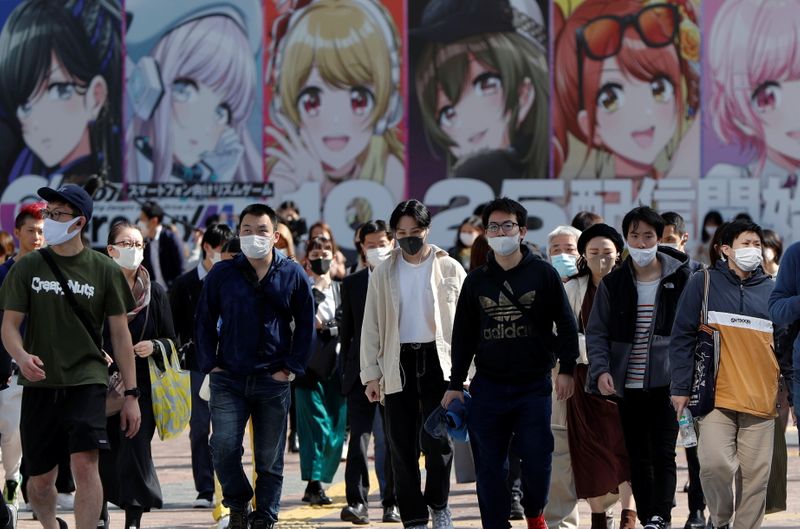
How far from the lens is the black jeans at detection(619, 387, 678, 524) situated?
8977 mm

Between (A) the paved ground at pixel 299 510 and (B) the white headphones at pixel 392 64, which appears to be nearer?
(A) the paved ground at pixel 299 510

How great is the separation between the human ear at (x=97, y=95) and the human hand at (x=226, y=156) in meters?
1.96

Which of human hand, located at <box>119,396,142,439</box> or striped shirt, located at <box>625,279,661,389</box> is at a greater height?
striped shirt, located at <box>625,279,661,389</box>

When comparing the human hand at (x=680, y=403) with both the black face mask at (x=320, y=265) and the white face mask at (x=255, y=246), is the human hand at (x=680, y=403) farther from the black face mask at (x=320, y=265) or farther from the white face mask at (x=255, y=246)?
the black face mask at (x=320, y=265)

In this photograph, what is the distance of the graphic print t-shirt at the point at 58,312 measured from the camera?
7984mm

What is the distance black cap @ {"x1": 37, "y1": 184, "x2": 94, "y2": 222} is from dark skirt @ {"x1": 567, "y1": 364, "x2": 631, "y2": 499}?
10.2ft

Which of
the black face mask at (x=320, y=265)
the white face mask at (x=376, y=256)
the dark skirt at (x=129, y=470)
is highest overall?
the white face mask at (x=376, y=256)

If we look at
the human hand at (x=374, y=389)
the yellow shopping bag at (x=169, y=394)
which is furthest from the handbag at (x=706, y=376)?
the yellow shopping bag at (x=169, y=394)

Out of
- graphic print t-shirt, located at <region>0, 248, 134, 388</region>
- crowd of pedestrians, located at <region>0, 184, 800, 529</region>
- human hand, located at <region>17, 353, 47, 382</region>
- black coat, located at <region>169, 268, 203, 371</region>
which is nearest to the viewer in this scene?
human hand, located at <region>17, 353, 47, 382</region>

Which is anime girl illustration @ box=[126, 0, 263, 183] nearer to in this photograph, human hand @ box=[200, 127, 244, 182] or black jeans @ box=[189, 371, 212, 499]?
human hand @ box=[200, 127, 244, 182]

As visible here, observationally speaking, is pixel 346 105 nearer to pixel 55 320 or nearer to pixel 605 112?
pixel 605 112

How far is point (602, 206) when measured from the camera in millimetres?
23125

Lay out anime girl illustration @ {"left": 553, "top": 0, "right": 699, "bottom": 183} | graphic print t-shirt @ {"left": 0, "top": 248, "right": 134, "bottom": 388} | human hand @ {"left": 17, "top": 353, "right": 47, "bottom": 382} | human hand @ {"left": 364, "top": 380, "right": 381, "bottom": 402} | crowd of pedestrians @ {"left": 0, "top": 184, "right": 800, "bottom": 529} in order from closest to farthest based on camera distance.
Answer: human hand @ {"left": 17, "top": 353, "right": 47, "bottom": 382} → graphic print t-shirt @ {"left": 0, "top": 248, "right": 134, "bottom": 388} → crowd of pedestrians @ {"left": 0, "top": 184, "right": 800, "bottom": 529} → human hand @ {"left": 364, "top": 380, "right": 381, "bottom": 402} → anime girl illustration @ {"left": 553, "top": 0, "right": 699, "bottom": 183}

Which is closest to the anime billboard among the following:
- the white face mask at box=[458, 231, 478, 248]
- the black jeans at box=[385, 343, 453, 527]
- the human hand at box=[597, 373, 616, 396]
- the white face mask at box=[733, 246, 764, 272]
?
the white face mask at box=[458, 231, 478, 248]
